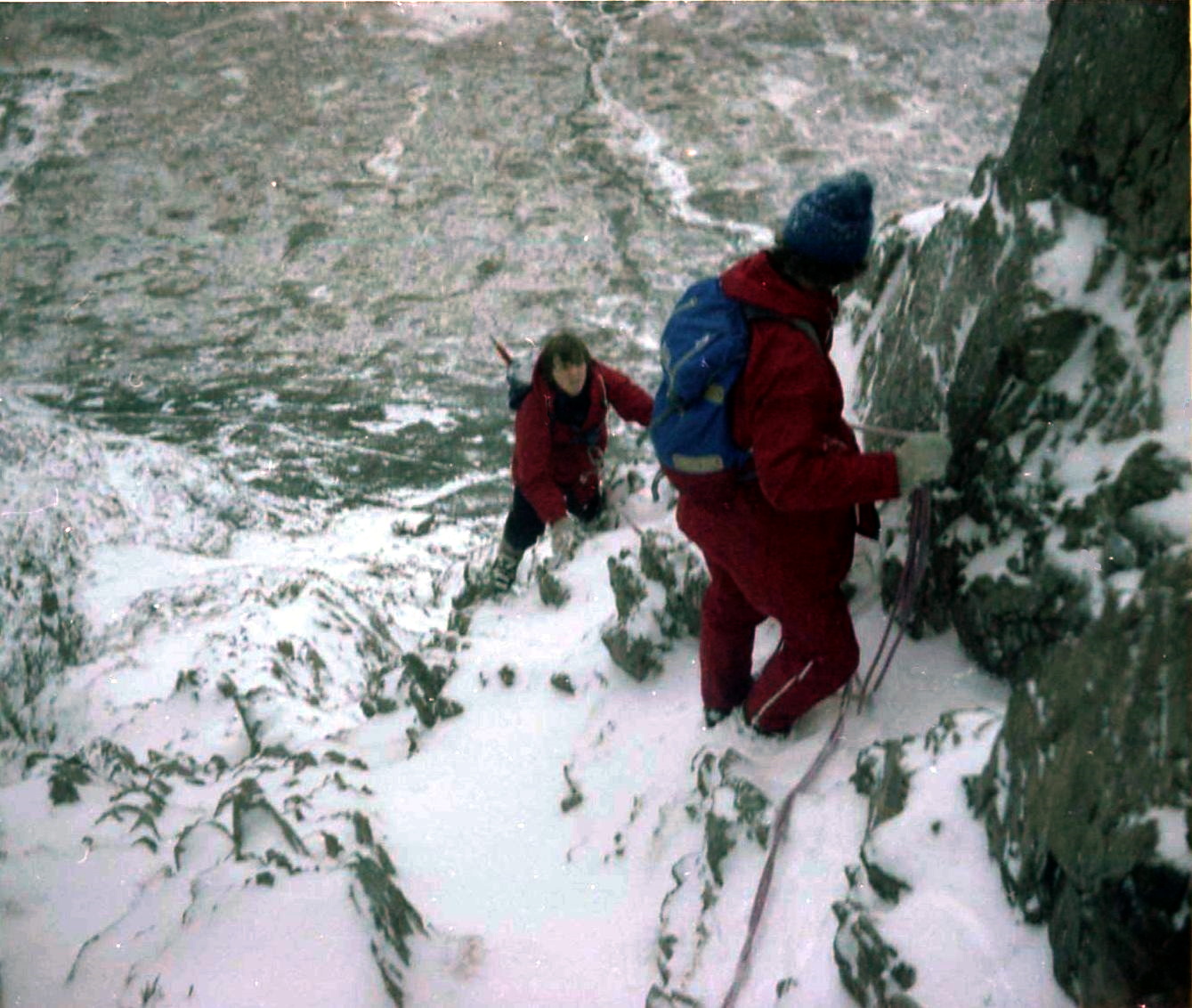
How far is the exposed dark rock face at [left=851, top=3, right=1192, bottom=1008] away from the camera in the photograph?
155 cm

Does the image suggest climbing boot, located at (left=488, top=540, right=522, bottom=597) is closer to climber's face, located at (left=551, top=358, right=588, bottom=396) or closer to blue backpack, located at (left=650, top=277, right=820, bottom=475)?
climber's face, located at (left=551, top=358, right=588, bottom=396)

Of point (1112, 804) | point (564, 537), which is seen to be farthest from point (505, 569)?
point (1112, 804)

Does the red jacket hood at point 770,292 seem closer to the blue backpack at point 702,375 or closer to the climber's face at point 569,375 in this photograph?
the blue backpack at point 702,375

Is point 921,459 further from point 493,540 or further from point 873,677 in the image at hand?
point 493,540

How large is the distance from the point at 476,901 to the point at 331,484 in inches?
268

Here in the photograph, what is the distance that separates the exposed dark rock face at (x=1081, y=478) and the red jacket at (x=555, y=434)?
1.81 metres

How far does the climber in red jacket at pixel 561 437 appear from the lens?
445cm

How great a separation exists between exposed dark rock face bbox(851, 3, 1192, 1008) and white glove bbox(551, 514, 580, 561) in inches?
78.7

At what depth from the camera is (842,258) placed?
228 centimetres

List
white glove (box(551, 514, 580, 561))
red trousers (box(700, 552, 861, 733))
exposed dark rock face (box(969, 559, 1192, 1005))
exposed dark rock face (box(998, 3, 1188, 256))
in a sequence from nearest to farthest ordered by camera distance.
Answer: exposed dark rock face (box(969, 559, 1192, 1005)), exposed dark rock face (box(998, 3, 1188, 256)), red trousers (box(700, 552, 861, 733)), white glove (box(551, 514, 580, 561))

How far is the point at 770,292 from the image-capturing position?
2.30 m

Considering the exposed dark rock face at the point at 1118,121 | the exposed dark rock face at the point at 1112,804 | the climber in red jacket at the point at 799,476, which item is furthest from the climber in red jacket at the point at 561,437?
the exposed dark rock face at the point at 1112,804

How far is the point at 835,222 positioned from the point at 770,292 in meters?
0.22

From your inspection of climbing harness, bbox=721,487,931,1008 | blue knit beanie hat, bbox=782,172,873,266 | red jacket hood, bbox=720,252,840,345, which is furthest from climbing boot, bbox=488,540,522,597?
blue knit beanie hat, bbox=782,172,873,266
